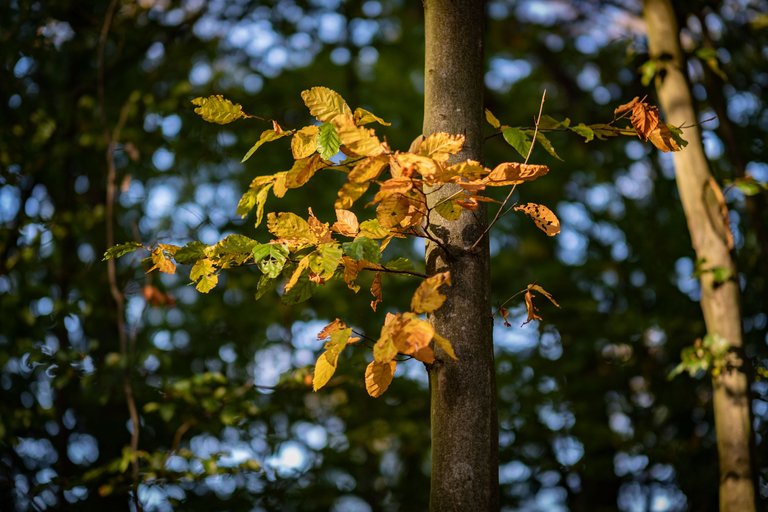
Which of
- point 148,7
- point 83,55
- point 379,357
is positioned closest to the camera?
point 379,357

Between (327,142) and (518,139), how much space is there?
50cm

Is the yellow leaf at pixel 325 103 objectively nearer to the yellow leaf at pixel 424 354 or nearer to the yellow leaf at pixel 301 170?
the yellow leaf at pixel 301 170

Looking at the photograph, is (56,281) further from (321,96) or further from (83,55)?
(321,96)

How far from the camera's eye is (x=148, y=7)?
4.88 meters

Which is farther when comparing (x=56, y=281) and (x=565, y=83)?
(x=565, y=83)

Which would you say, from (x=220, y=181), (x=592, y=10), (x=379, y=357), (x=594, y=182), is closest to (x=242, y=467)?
(x=379, y=357)

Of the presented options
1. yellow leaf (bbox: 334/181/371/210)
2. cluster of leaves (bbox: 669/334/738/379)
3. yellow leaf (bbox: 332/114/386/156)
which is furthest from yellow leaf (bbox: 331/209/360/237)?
cluster of leaves (bbox: 669/334/738/379)

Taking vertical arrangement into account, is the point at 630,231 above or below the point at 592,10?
below

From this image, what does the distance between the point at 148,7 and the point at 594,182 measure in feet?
16.4

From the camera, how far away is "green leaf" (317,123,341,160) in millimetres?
1327

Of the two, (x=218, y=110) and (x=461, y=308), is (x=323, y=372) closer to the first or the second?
(x=461, y=308)

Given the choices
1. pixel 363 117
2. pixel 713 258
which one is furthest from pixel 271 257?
pixel 713 258

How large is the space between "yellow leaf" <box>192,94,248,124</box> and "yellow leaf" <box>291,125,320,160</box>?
0.17 metres

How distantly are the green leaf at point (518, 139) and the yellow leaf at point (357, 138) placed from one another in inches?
16.9
